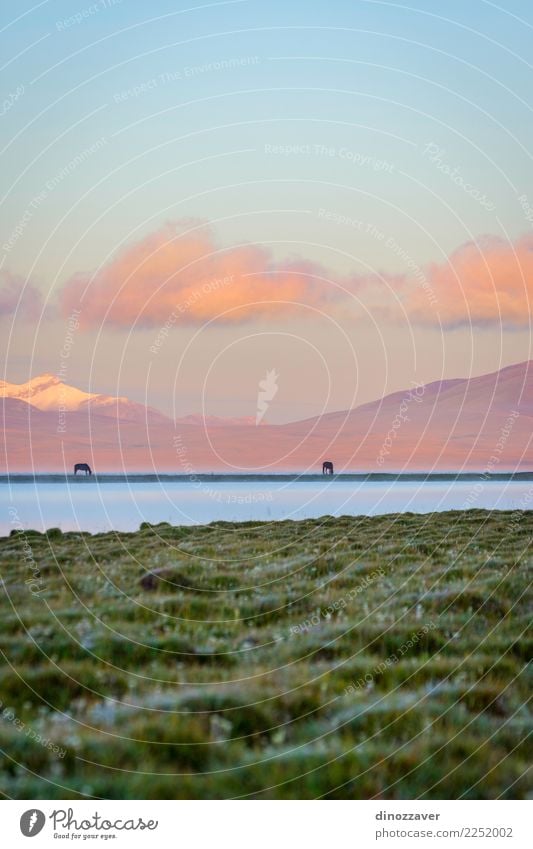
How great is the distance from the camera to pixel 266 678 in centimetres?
894

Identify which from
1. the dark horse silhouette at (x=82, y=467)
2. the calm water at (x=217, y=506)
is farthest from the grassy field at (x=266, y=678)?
the dark horse silhouette at (x=82, y=467)

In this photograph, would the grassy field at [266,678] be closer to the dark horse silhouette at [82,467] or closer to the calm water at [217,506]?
the calm water at [217,506]

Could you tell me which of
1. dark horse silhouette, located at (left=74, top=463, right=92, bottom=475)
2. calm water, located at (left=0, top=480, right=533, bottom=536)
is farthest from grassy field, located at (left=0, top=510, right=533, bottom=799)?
dark horse silhouette, located at (left=74, top=463, right=92, bottom=475)

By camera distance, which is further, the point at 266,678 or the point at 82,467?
the point at 82,467

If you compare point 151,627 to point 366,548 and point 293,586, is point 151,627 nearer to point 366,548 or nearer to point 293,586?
point 293,586

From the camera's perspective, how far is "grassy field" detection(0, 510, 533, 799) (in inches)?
292

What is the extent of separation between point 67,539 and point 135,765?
41.2 feet

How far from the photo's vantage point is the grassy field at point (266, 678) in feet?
24.4

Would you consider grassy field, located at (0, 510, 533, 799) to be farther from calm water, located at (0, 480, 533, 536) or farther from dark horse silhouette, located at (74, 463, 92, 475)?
dark horse silhouette, located at (74, 463, 92, 475)

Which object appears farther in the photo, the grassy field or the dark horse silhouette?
the dark horse silhouette

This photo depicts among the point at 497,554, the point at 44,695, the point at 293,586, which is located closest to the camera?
A: the point at 44,695

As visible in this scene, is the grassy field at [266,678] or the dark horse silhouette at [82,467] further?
the dark horse silhouette at [82,467]

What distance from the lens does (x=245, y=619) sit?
1121 cm
